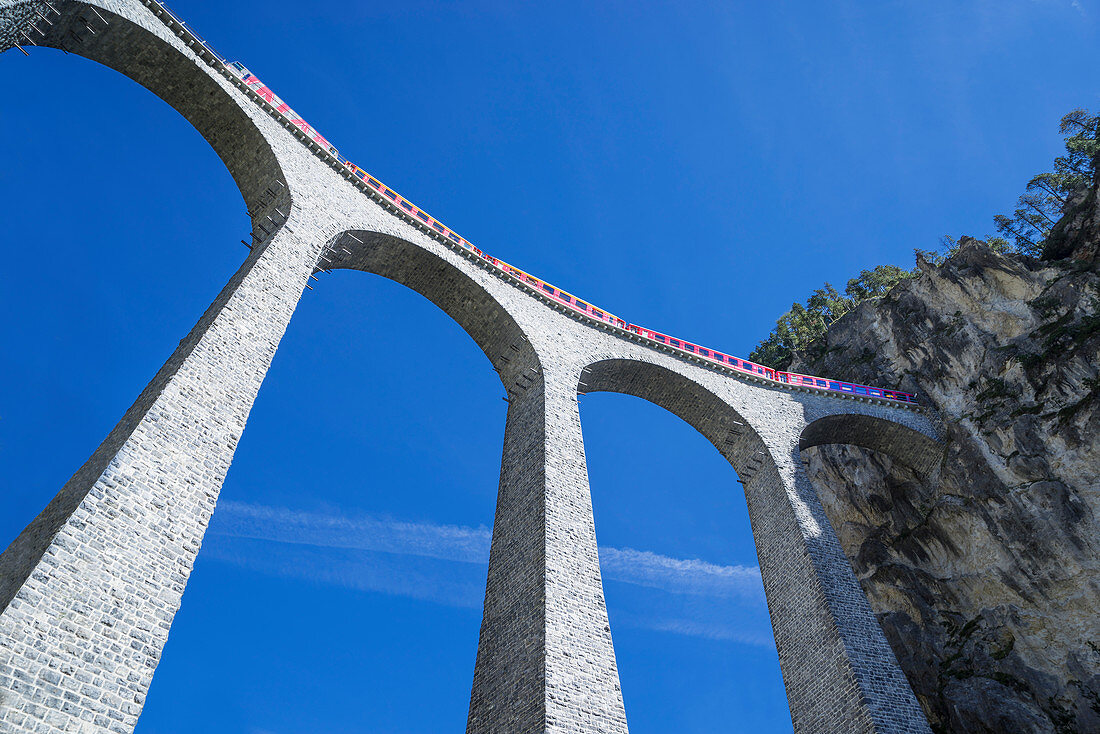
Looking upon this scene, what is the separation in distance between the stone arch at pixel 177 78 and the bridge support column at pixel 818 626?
17.2 meters

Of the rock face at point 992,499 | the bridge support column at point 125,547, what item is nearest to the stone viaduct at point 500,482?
the bridge support column at point 125,547

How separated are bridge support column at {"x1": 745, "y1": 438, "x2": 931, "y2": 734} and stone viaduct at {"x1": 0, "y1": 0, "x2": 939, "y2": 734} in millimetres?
59

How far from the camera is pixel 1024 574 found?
2028 cm

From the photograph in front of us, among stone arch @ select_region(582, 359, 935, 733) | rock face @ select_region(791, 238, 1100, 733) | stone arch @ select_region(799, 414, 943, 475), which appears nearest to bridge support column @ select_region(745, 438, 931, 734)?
stone arch @ select_region(582, 359, 935, 733)

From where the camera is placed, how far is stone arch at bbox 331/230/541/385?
65.1 feet

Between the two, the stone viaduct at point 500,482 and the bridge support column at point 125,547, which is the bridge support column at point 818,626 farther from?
the bridge support column at point 125,547

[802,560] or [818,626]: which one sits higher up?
[802,560]

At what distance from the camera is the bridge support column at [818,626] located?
1584cm

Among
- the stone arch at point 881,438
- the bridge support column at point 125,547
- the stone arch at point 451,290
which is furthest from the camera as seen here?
the stone arch at point 881,438

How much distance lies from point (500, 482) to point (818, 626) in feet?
30.1

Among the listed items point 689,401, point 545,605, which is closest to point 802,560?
point 689,401

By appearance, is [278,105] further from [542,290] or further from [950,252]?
[950,252]

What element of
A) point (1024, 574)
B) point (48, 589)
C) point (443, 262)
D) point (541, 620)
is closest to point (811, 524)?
point (1024, 574)

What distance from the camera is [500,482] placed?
18703mm
